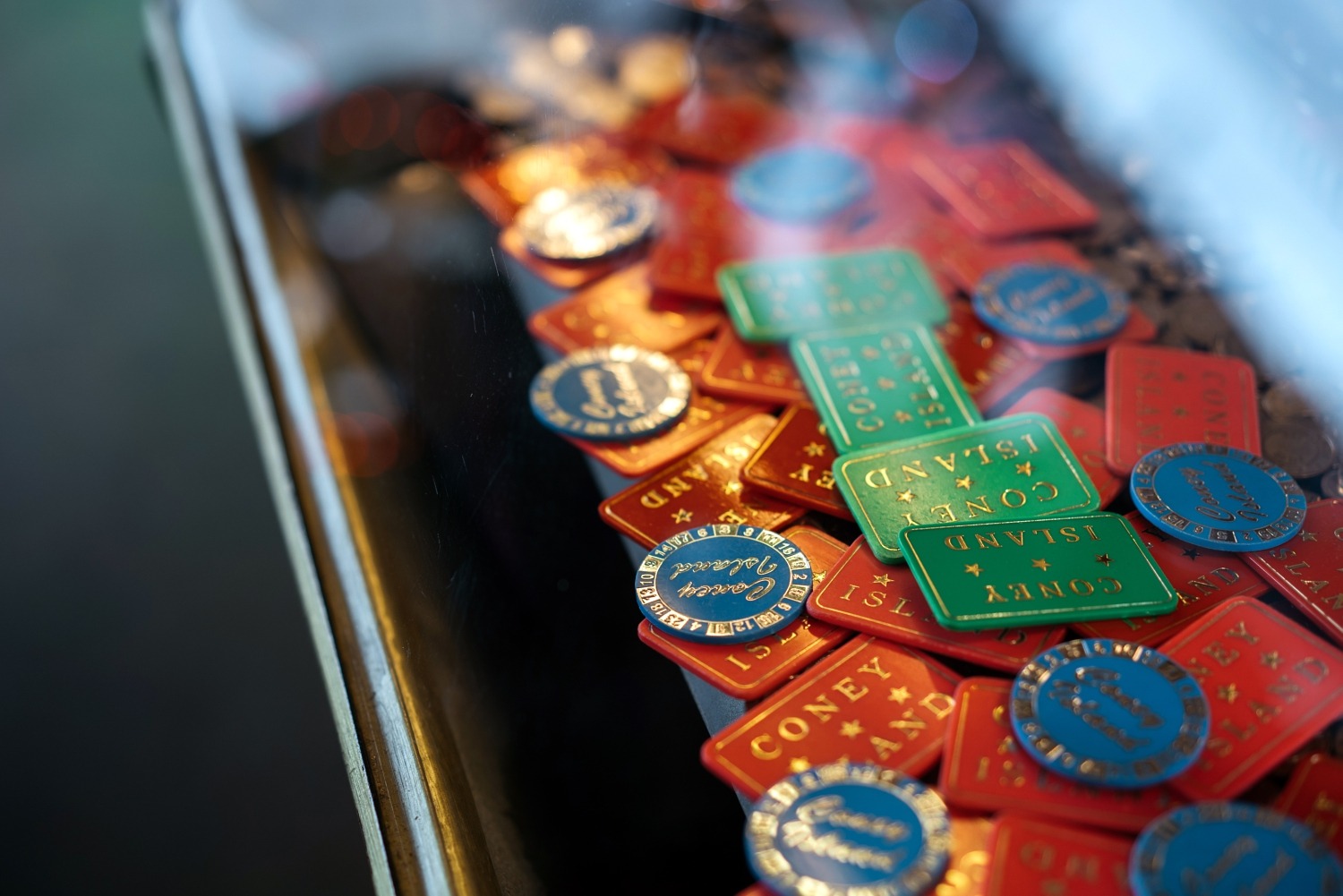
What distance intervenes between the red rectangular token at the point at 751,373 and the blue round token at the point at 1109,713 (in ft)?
1.44

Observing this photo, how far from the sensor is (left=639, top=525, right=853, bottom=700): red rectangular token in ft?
3.01

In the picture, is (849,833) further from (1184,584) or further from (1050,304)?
(1050,304)

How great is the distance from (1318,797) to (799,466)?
51cm

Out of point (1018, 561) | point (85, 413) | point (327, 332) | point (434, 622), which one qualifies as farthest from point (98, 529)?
point (1018, 561)

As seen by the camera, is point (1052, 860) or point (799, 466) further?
point (799, 466)

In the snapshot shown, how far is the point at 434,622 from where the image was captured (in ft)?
3.82

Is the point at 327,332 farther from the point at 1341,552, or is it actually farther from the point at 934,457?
the point at 1341,552

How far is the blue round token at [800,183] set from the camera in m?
1.49

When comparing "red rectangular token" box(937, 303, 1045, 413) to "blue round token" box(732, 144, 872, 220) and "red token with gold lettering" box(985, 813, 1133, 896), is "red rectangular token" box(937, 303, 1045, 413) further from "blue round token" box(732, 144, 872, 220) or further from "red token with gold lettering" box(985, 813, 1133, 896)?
"red token with gold lettering" box(985, 813, 1133, 896)

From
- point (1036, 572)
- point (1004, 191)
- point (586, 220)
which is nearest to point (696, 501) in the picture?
point (1036, 572)

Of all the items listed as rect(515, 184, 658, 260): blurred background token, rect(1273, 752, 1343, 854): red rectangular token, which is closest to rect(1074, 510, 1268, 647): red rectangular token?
rect(1273, 752, 1343, 854): red rectangular token

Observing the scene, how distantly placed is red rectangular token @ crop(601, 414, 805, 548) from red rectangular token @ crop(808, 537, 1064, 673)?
11 centimetres

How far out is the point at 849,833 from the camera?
768mm

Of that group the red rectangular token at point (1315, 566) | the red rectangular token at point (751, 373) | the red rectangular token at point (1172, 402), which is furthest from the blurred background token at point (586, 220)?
the red rectangular token at point (1315, 566)
